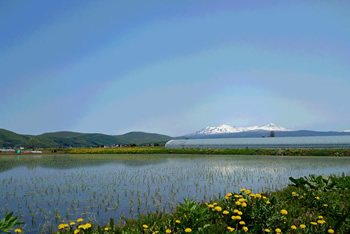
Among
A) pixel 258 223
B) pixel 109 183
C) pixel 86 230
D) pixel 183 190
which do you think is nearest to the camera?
pixel 86 230

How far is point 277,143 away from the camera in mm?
51844

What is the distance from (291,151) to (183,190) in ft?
119

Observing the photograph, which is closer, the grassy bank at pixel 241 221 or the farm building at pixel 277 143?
the grassy bank at pixel 241 221

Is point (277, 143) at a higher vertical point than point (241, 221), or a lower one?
higher

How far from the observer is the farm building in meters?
47.6

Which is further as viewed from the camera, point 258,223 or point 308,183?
point 308,183

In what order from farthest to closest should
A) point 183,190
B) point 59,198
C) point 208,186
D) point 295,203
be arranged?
point 208,186 → point 183,190 → point 59,198 → point 295,203

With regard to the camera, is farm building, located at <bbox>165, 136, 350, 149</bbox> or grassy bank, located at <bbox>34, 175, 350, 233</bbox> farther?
farm building, located at <bbox>165, 136, 350, 149</bbox>

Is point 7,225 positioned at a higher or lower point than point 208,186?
higher

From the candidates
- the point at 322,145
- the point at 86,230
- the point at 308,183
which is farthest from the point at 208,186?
the point at 322,145

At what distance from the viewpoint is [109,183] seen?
54.6 feet

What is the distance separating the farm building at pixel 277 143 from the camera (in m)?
47.6

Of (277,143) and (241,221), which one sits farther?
(277,143)

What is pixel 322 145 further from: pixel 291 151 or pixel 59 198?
pixel 59 198
